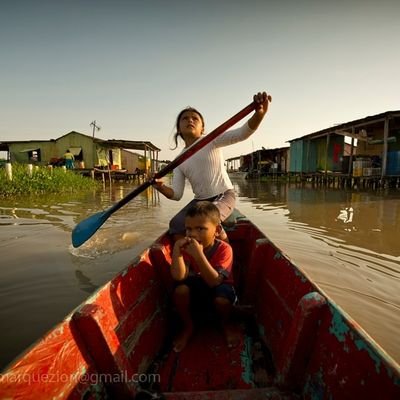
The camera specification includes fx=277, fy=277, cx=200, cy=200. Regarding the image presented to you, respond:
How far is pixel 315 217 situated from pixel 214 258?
5.31 m

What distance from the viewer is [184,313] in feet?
6.11

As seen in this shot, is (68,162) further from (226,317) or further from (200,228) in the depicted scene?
(226,317)

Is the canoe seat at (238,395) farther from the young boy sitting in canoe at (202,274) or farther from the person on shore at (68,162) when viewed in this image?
the person on shore at (68,162)

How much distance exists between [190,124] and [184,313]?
1.71 metres

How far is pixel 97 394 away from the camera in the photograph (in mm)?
1226

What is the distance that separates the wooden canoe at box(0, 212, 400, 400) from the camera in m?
0.99

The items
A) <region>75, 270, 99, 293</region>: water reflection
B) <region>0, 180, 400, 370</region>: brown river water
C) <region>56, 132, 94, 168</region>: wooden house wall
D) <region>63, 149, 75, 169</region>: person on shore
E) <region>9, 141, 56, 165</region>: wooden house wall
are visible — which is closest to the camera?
<region>0, 180, 400, 370</region>: brown river water

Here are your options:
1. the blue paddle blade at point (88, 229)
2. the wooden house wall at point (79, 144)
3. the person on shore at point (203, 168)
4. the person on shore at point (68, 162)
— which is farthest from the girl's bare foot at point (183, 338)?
the wooden house wall at point (79, 144)

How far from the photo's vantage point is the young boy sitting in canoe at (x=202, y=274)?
1.77 m

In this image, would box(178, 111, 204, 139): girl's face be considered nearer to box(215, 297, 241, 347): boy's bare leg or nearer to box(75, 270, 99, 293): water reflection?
box(215, 297, 241, 347): boy's bare leg

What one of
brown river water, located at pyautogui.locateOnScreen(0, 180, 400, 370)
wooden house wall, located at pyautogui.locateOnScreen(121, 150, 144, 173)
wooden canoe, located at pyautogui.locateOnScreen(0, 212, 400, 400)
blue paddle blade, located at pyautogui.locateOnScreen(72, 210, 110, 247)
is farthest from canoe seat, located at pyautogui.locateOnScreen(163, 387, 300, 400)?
wooden house wall, located at pyautogui.locateOnScreen(121, 150, 144, 173)

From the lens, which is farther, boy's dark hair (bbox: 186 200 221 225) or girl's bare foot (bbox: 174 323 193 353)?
A: boy's dark hair (bbox: 186 200 221 225)

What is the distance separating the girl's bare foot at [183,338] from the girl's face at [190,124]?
1.73m

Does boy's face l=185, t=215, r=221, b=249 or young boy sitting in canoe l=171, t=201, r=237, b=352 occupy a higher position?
boy's face l=185, t=215, r=221, b=249
